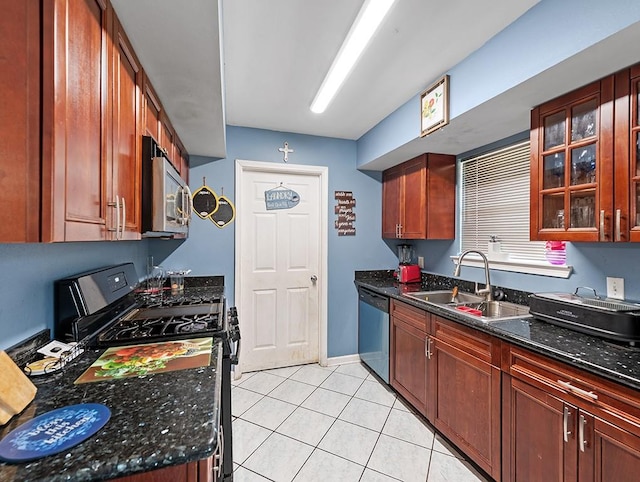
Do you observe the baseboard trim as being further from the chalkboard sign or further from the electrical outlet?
the electrical outlet

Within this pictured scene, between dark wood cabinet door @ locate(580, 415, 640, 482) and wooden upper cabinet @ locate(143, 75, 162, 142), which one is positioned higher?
wooden upper cabinet @ locate(143, 75, 162, 142)

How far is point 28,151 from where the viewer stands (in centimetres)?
69

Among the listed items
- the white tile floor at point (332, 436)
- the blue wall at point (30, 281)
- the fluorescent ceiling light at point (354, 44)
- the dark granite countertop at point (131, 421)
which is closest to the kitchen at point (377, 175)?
the blue wall at point (30, 281)

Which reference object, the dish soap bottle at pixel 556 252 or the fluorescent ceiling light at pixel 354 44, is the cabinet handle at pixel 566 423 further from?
the fluorescent ceiling light at pixel 354 44

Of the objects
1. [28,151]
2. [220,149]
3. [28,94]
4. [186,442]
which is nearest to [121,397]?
[186,442]

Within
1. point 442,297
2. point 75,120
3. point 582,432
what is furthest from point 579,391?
point 75,120

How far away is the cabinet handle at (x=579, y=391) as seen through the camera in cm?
117

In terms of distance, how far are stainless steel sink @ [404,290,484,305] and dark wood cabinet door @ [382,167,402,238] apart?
0.77 m

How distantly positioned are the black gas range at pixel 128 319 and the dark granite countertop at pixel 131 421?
0.47 ft

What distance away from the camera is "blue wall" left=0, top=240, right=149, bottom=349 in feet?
3.20

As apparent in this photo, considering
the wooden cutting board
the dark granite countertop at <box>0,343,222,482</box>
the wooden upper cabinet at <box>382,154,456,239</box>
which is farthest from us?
the wooden upper cabinet at <box>382,154,456,239</box>

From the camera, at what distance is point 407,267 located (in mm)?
3148

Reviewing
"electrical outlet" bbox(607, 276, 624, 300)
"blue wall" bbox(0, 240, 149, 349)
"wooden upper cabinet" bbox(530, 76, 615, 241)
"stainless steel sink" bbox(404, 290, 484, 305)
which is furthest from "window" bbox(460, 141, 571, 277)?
"blue wall" bbox(0, 240, 149, 349)

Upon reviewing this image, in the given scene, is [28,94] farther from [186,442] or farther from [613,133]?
[613,133]
